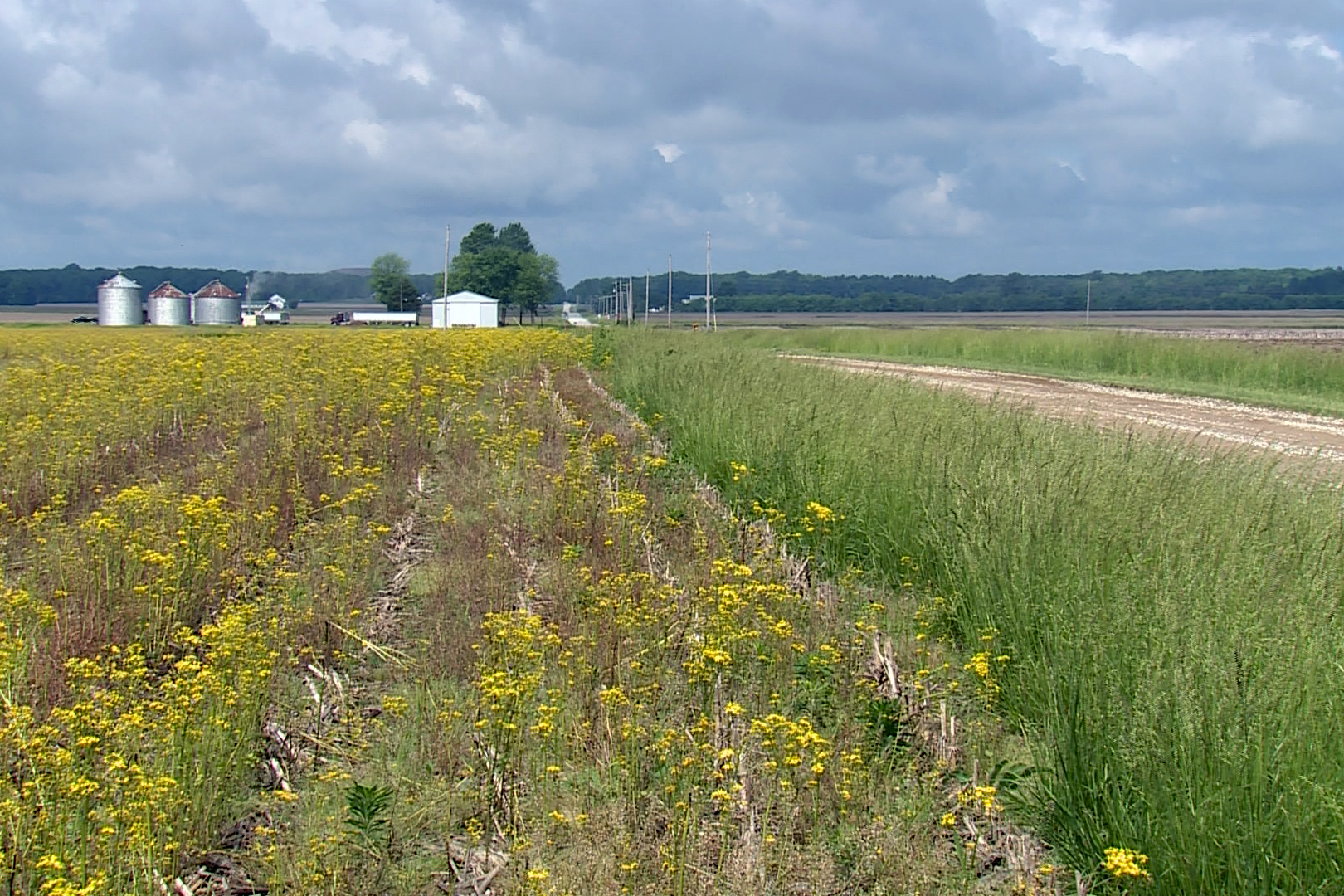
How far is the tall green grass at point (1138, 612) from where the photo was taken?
153 inches

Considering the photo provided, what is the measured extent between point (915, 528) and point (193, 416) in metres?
9.05

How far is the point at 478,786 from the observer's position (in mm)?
4598

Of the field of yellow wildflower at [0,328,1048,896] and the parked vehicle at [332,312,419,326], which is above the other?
the parked vehicle at [332,312,419,326]

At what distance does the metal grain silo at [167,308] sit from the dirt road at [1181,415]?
8251cm

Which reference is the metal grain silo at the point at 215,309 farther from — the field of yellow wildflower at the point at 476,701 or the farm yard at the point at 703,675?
the field of yellow wildflower at the point at 476,701

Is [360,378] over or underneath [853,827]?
over

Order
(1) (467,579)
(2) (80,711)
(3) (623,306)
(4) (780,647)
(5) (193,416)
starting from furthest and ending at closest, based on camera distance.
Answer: (3) (623,306)
(5) (193,416)
(1) (467,579)
(4) (780,647)
(2) (80,711)

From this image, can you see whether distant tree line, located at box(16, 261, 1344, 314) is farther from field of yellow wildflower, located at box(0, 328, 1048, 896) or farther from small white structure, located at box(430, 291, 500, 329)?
field of yellow wildflower, located at box(0, 328, 1048, 896)

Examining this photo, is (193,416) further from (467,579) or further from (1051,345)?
(1051,345)

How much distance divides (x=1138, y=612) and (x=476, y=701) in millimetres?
2637

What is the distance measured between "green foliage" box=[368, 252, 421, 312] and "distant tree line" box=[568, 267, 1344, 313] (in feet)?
67.4

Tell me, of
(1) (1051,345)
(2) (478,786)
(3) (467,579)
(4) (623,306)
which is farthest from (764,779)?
(4) (623,306)

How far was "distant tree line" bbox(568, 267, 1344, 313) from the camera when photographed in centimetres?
12244

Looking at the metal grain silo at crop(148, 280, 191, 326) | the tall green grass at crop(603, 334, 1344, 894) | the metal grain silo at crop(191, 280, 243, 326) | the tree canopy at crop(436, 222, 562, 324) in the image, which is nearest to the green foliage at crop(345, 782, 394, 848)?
the tall green grass at crop(603, 334, 1344, 894)
